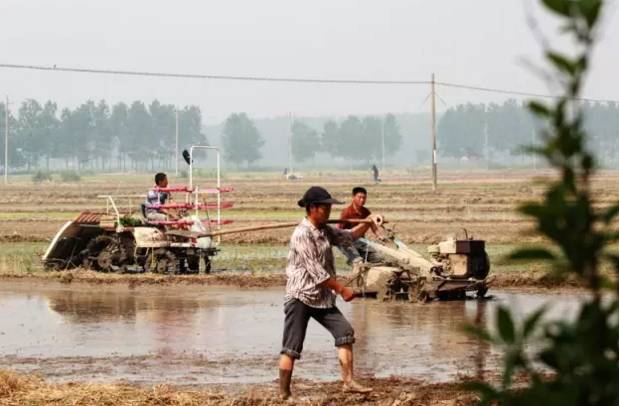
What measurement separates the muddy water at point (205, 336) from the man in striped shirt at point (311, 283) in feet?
5.62

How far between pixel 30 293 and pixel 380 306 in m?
6.26

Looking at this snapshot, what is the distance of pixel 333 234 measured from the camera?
1136 cm

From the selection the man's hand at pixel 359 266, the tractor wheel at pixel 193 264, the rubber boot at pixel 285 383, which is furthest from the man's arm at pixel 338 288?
the tractor wheel at pixel 193 264

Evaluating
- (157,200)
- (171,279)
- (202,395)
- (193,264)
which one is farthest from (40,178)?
(202,395)

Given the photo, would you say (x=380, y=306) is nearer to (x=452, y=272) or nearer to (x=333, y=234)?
(x=452, y=272)

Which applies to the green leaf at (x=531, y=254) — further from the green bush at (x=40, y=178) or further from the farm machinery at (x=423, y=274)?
the green bush at (x=40, y=178)

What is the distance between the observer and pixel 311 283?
440 inches

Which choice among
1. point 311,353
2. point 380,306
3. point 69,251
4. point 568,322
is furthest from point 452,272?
point 568,322

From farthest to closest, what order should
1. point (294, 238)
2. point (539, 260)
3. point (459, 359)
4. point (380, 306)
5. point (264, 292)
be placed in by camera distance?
point (264, 292)
point (380, 306)
point (459, 359)
point (294, 238)
point (539, 260)

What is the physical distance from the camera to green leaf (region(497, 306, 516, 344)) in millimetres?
3373

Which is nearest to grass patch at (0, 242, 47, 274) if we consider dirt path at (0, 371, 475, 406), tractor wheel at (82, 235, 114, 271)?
tractor wheel at (82, 235, 114, 271)

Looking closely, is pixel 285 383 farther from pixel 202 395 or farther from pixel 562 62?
pixel 562 62

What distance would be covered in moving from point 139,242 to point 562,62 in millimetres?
21594

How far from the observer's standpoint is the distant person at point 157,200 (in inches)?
955
